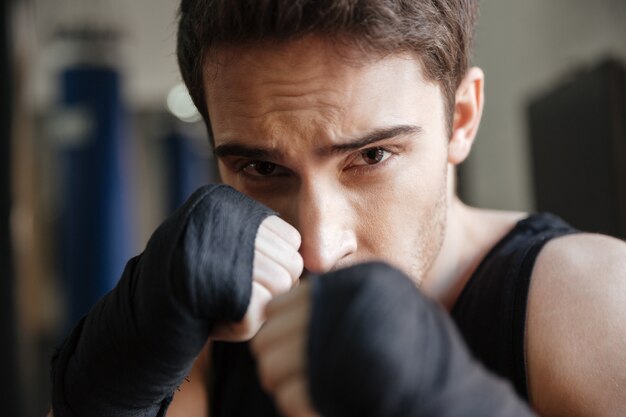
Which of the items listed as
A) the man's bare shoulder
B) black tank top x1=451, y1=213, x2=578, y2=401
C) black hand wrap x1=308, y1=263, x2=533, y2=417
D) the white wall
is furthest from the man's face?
the white wall

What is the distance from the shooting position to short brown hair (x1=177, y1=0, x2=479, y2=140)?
1111 millimetres

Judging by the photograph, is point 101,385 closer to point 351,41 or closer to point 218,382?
point 218,382

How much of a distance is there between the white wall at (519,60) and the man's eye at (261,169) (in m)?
2.09

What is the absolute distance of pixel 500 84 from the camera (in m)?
4.38

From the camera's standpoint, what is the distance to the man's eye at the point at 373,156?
3.79ft

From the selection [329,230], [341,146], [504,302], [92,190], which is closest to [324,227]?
[329,230]

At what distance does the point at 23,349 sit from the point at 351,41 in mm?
2297

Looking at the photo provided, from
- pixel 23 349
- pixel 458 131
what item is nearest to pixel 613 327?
pixel 458 131

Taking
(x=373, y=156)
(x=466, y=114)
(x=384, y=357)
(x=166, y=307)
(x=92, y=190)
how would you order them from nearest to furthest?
1. (x=384, y=357)
2. (x=166, y=307)
3. (x=373, y=156)
4. (x=466, y=114)
5. (x=92, y=190)

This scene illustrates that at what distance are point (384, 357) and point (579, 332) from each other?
0.53 meters

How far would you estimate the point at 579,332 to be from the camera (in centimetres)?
106

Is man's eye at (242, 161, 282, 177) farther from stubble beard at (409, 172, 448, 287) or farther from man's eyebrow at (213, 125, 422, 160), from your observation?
stubble beard at (409, 172, 448, 287)

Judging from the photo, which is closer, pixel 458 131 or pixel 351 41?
pixel 351 41

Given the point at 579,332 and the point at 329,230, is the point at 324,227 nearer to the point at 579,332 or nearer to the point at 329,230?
the point at 329,230
